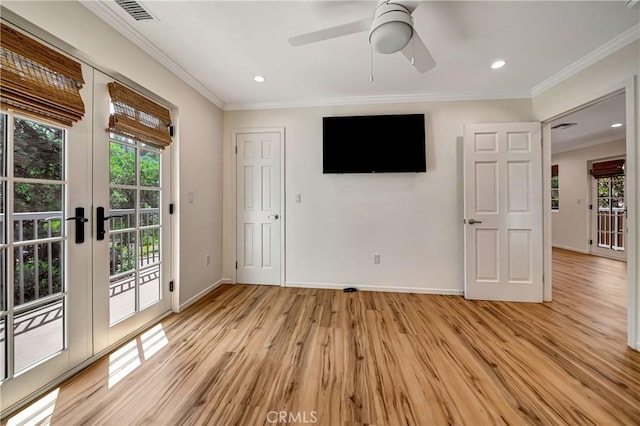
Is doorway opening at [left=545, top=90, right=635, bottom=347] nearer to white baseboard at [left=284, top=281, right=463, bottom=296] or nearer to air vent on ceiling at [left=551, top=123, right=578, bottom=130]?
air vent on ceiling at [left=551, top=123, right=578, bottom=130]

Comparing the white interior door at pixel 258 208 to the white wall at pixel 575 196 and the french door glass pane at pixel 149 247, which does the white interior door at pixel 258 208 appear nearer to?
the french door glass pane at pixel 149 247

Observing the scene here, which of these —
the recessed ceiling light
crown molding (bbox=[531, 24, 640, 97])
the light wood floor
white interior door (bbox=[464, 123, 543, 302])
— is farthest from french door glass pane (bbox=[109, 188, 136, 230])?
crown molding (bbox=[531, 24, 640, 97])

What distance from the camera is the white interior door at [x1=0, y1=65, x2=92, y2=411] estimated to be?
Result: 49.4 inches

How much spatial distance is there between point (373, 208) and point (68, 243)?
2845 millimetres

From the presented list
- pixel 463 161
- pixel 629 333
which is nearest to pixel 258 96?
pixel 463 161

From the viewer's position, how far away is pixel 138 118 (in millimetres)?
1976

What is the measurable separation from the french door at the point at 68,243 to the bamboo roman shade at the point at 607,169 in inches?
319

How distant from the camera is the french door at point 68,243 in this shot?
127 centimetres

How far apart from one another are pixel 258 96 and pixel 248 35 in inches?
44.4

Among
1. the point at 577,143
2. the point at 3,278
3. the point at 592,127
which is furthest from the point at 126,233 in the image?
the point at 577,143

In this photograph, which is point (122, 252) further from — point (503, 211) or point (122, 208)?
point (503, 211)

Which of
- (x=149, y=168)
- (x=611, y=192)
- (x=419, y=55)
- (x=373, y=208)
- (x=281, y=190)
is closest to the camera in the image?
(x=419, y=55)

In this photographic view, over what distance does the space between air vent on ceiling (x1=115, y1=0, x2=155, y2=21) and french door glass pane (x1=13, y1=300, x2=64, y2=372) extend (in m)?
2.04

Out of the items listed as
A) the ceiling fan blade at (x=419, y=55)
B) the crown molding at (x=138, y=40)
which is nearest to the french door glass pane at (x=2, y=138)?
the crown molding at (x=138, y=40)
